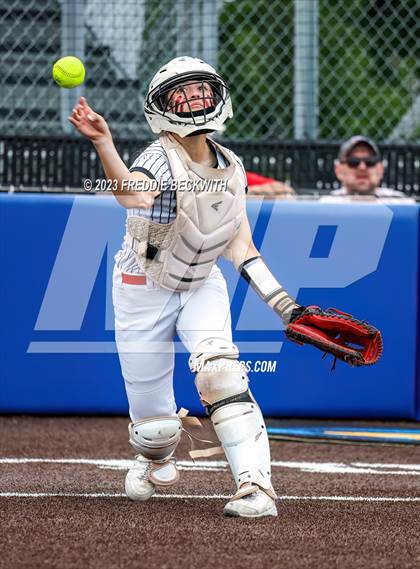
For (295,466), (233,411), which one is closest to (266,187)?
(295,466)

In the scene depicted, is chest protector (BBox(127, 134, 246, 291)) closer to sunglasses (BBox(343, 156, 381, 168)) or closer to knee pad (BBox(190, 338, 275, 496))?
knee pad (BBox(190, 338, 275, 496))

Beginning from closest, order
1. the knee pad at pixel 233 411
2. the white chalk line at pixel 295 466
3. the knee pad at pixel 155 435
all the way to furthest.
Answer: the knee pad at pixel 233 411, the knee pad at pixel 155 435, the white chalk line at pixel 295 466

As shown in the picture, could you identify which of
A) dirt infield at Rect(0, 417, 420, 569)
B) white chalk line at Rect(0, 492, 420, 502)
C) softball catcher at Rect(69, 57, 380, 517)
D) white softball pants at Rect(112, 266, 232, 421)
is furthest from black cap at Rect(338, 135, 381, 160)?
white chalk line at Rect(0, 492, 420, 502)

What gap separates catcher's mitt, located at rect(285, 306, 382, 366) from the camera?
458 cm

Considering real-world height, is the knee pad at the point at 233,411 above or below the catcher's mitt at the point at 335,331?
below

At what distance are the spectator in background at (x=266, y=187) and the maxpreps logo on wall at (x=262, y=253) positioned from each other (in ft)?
1.60

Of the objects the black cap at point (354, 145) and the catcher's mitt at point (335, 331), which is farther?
the black cap at point (354, 145)

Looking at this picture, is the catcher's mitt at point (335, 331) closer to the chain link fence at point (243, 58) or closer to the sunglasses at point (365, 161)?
the sunglasses at point (365, 161)

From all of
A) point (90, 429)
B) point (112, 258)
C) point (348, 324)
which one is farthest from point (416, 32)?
point (348, 324)

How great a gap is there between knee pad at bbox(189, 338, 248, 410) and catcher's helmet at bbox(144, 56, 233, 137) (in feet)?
2.70

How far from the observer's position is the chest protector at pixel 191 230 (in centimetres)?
471

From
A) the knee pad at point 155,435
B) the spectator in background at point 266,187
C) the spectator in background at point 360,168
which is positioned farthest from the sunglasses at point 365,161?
the knee pad at point 155,435

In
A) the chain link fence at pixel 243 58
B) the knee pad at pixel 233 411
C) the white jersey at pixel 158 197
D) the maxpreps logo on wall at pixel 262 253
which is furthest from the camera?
the chain link fence at pixel 243 58

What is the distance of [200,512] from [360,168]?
413cm
